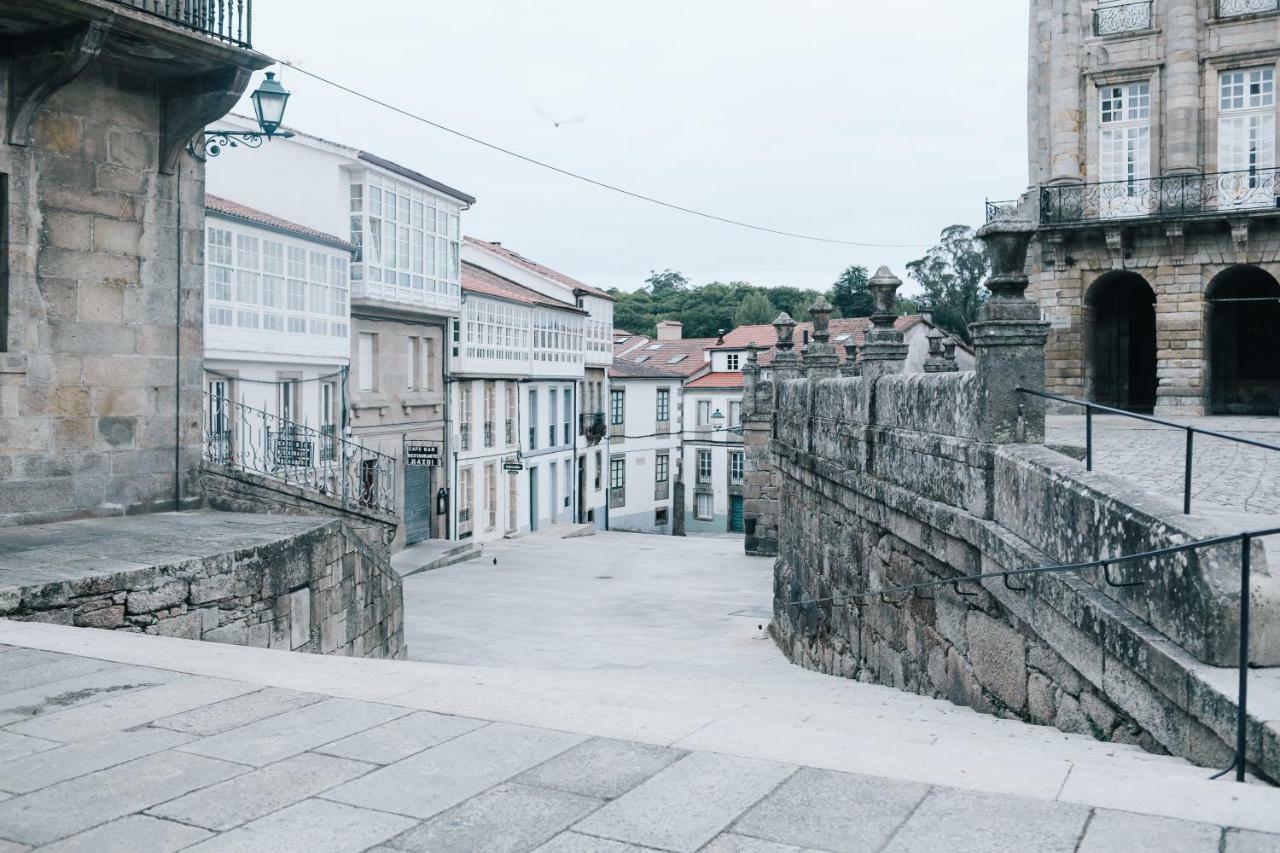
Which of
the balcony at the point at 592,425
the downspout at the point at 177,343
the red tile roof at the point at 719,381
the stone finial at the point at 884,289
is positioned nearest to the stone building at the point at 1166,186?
the stone finial at the point at 884,289

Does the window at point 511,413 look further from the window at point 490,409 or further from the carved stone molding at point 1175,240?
the carved stone molding at point 1175,240

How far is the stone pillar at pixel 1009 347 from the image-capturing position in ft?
22.7

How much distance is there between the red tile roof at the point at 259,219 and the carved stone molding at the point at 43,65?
32.2ft

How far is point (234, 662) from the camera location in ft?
19.0

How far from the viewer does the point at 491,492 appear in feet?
114

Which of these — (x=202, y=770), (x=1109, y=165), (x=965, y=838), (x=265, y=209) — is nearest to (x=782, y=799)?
(x=965, y=838)

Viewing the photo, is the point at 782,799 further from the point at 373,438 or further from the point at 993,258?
the point at 373,438

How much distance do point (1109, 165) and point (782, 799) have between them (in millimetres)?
21910

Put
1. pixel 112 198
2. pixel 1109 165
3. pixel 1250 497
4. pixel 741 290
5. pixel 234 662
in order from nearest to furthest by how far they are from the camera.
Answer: pixel 234 662
pixel 1250 497
pixel 112 198
pixel 1109 165
pixel 741 290

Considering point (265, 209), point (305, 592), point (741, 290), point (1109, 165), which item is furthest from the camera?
point (741, 290)

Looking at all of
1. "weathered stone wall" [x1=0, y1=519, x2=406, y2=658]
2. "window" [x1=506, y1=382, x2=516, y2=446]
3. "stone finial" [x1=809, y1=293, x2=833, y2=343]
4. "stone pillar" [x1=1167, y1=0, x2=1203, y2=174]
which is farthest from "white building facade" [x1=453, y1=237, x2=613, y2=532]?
"weathered stone wall" [x1=0, y1=519, x2=406, y2=658]

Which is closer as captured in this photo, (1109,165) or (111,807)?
(111,807)

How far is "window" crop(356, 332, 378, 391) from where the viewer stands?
27141 mm

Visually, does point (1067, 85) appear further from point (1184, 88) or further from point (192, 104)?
point (192, 104)
